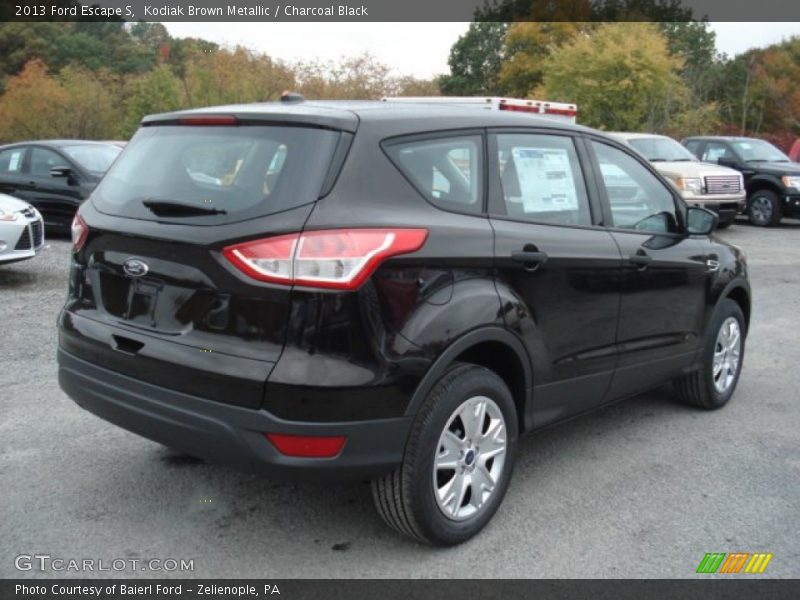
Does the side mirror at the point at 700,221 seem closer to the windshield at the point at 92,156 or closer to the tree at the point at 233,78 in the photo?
the windshield at the point at 92,156

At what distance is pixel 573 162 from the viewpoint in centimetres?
411

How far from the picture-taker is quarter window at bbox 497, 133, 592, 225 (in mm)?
3684

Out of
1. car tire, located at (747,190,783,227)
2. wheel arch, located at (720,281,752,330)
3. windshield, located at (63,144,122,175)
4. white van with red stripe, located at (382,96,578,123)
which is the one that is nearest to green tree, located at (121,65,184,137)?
windshield, located at (63,144,122,175)

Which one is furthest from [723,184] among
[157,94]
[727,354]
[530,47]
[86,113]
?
[530,47]

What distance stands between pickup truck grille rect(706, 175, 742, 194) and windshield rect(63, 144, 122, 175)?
400 inches

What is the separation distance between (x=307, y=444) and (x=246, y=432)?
8.8 inches

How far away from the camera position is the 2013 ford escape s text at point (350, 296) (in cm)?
288

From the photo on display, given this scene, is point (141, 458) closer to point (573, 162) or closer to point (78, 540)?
point (78, 540)

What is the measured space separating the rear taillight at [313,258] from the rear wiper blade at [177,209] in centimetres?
24

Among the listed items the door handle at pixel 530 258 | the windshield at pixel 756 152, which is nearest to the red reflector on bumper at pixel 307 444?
the door handle at pixel 530 258

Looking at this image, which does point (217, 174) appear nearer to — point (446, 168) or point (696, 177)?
point (446, 168)

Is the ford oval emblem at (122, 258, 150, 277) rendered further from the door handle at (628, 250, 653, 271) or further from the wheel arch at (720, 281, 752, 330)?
the wheel arch at (720, 281, 752, 330)

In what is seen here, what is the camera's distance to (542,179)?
154 inches
